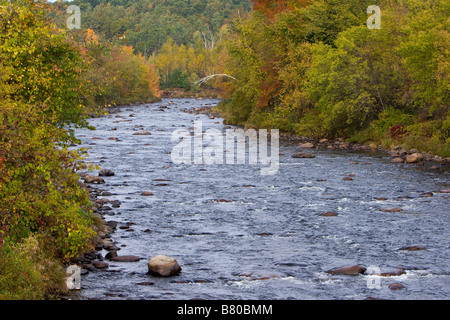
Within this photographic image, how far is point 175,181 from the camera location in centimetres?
2817

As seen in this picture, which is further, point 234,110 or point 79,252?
point 234,110

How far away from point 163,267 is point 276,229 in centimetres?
570

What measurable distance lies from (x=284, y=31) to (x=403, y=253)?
3798 cm

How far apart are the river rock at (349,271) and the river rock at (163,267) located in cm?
401

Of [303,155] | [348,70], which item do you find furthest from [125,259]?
[348,70]

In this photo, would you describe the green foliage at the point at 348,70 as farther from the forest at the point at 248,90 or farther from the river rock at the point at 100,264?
the river rock at the point at 100,264

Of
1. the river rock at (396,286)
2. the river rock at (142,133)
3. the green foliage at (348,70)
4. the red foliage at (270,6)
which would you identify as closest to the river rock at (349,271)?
the river rock at (396,286)

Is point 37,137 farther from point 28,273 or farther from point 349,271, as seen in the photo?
point 349,271

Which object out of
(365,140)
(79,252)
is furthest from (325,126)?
(79,252)

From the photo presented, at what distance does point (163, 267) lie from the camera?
14.5 meters

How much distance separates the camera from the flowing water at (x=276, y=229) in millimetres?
13773

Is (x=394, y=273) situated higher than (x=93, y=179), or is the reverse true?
(x=93, y=179)

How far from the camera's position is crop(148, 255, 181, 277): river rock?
14.5 meters
